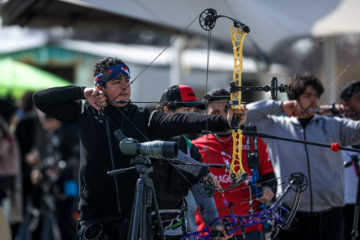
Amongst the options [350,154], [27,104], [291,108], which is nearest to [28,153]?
[27,104]

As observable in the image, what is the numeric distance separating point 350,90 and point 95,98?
2611mm

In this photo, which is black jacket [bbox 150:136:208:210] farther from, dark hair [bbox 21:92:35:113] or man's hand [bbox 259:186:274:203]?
dark hair [bbox 21:92:35:113]

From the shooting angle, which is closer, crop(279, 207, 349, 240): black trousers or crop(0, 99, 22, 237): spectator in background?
crop(279, 207, 349, 240): black trousers

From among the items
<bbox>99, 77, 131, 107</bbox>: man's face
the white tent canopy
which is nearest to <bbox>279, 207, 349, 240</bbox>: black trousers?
<bbox>99, 77, 131, 107</bbox>: man's face

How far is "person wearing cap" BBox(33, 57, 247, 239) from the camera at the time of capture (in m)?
3.49

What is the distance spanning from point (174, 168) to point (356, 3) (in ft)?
11.3

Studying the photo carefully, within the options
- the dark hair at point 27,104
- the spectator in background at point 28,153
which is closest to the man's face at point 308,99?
the spectator in background at point 28,153

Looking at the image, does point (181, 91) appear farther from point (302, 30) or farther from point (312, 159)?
point (302, 30)

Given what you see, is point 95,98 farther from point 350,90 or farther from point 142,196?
point 350,90

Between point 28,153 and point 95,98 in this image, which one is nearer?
point 95,98

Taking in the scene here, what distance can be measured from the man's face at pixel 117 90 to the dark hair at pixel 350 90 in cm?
233

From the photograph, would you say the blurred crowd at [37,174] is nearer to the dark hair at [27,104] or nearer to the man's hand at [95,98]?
the dark hair at [27,104]

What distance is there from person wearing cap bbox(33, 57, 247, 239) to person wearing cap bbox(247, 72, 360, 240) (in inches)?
57.9

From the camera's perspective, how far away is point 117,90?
365cm
